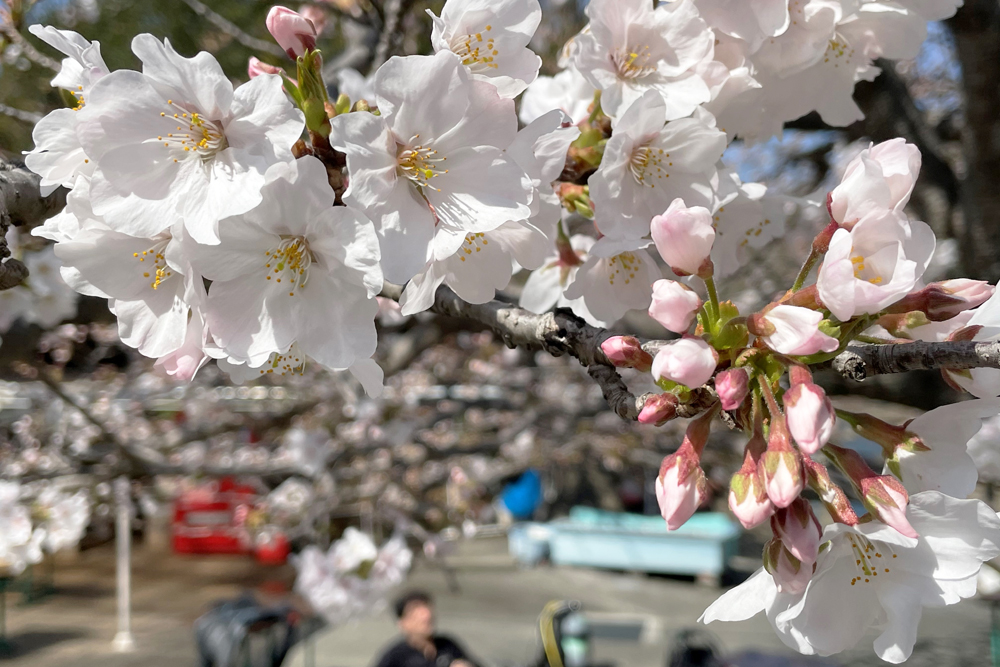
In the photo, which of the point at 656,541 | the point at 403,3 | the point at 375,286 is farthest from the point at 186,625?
the point at 375,286

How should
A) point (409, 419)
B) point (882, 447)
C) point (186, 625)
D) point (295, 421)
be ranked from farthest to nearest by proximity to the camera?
point (186, 625) → point (295, 421) → point (409, 419) → point (882, 447)

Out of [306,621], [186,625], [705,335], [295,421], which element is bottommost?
[186,625]

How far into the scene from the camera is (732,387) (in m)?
0.56

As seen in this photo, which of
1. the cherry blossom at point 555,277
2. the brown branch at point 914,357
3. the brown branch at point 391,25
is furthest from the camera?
the brown branch at point 391,25

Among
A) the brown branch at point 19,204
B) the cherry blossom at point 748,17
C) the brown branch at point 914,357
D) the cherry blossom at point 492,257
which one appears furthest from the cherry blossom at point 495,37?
the brown branch at point 19,204

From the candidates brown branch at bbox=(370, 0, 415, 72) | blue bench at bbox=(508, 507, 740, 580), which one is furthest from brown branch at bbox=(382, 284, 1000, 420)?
blue bench at bbox=(508, 507, 740, 580)

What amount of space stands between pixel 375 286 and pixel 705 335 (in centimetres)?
33

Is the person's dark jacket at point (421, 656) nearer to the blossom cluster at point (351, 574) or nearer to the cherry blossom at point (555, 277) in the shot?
the blossom cluster at point (351, 574)

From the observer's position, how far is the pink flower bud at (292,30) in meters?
0.71

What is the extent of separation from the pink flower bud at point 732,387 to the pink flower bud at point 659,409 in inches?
2.0

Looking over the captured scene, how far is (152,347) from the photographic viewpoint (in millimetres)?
699

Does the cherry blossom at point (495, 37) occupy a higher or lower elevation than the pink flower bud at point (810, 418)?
higher

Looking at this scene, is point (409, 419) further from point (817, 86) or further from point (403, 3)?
point (817, 86)

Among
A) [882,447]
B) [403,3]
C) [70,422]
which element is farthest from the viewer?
[70,422]
